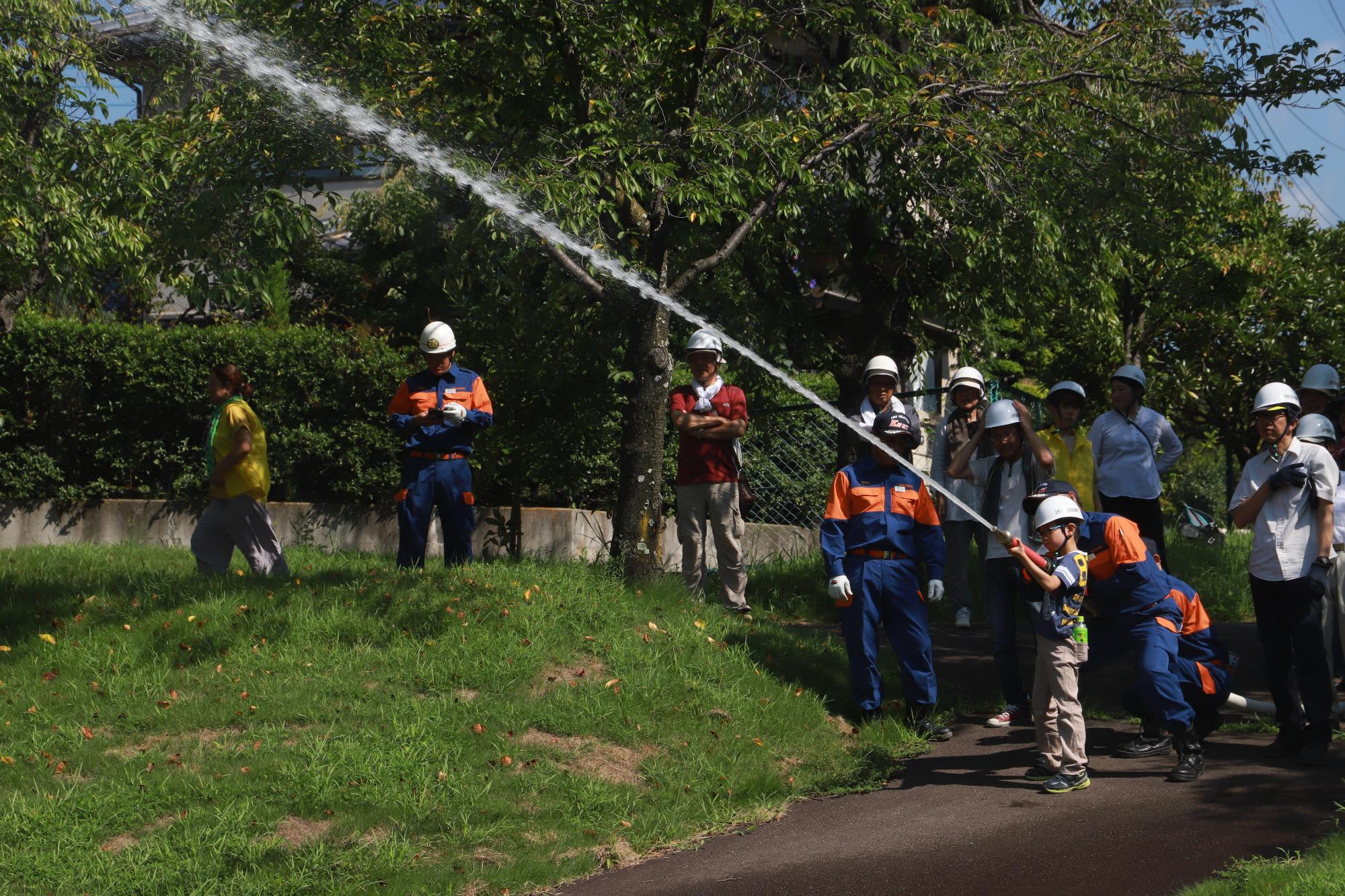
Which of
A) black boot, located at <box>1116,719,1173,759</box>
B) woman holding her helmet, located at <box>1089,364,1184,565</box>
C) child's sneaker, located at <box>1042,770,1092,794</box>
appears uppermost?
woman holding her helmet, located at <box>1089,364,1184,565</box>

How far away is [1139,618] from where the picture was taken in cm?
699

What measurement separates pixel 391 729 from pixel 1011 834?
2980 millimetres

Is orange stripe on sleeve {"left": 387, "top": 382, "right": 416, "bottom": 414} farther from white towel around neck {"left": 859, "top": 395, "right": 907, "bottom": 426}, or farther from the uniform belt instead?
the uniform belt

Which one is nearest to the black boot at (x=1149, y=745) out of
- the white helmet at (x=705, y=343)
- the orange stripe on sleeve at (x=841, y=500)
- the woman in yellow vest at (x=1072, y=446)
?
the woman in yellow vest at (x=1072, y=446)

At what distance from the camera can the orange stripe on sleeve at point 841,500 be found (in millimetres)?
7855

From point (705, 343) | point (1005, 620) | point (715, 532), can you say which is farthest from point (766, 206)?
point (1005, 620)

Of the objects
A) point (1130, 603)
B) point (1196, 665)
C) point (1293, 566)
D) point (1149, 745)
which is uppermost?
point (1293, 566)

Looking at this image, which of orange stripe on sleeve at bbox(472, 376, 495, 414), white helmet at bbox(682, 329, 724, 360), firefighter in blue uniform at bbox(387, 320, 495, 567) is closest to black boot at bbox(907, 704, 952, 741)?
white helmet at bbox(682, 329, 724, 360)

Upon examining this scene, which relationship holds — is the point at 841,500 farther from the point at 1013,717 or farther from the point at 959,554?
the point at 959,554

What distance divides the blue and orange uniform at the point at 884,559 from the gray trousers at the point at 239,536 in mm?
4078

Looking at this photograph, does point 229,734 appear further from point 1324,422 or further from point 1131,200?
point 1131,200

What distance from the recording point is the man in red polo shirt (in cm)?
957

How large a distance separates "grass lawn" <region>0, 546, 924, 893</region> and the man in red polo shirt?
68 centimetres

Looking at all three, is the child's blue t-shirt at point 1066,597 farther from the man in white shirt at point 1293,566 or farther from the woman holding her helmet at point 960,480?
the woman holding her helmet at point 960,480
